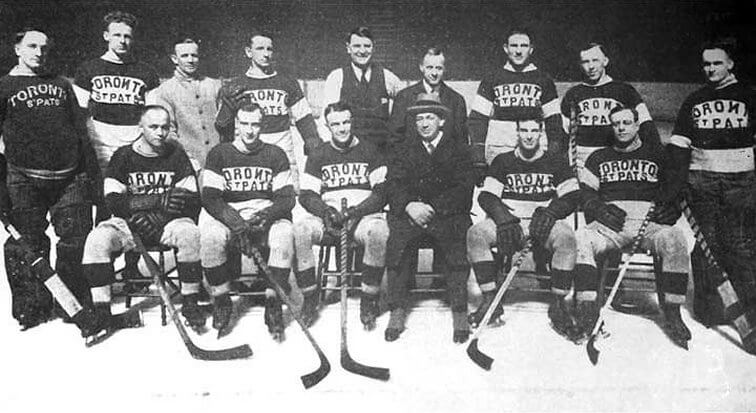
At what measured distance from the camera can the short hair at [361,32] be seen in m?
2.40

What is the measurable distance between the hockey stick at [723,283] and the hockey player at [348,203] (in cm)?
125

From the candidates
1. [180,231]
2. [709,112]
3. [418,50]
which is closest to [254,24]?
[418,50]

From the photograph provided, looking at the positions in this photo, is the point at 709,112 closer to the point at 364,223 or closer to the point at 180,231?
the point at 364,223

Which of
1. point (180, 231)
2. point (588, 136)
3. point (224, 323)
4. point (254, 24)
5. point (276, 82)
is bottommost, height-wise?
point (224, 323)

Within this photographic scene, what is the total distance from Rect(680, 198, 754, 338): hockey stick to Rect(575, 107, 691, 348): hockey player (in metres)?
0.05

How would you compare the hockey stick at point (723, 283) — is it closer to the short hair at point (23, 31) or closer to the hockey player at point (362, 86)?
the hockey player at point (362, 86)

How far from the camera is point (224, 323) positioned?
2307 mm

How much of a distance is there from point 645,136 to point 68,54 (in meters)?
2.32

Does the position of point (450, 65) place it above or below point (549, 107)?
above

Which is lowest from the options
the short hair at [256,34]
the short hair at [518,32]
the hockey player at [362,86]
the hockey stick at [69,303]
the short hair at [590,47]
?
the hockey stick at [69,303]

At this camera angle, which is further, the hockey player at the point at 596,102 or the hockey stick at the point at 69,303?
the hockey player at the point at 596,102

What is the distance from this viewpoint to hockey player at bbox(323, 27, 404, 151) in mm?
2391

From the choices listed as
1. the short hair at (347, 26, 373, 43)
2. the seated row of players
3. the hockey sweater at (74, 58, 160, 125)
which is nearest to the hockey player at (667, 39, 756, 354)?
the seated row of players

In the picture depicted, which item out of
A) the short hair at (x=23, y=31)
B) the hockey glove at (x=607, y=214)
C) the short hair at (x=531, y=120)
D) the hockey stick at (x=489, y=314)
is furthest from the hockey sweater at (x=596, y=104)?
the short hair at (x=23, y=31)
